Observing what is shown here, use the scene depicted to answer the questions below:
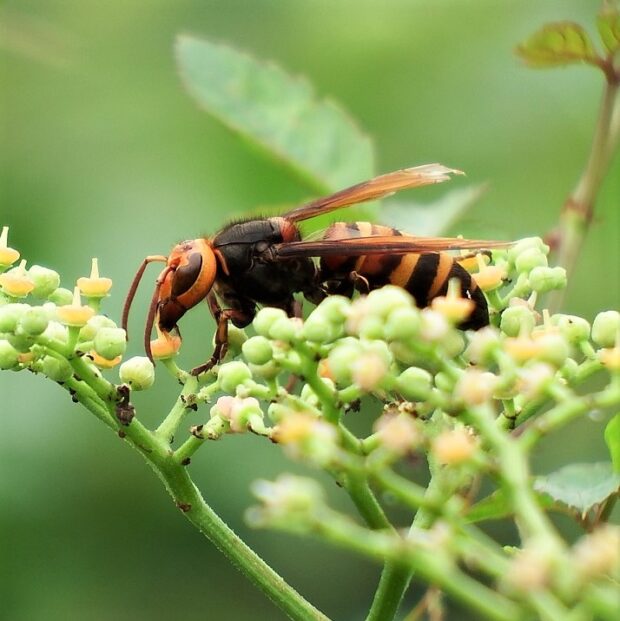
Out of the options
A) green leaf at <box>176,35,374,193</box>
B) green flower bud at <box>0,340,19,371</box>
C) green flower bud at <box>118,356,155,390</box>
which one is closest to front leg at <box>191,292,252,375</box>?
green flower bud at <box>118,356,155,390</box>

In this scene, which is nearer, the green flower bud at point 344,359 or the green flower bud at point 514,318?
the green flower bud at point 344,359

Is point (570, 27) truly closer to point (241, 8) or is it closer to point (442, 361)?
point (442, 361)

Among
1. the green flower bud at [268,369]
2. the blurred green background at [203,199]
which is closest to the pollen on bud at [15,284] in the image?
the green flower bud at [268,369]

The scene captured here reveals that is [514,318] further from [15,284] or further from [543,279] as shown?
[15,284]

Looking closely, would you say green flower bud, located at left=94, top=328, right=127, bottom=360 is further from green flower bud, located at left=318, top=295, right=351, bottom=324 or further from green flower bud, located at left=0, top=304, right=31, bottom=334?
green flower bud, located at left=318, top=295, right=351, bottom=324

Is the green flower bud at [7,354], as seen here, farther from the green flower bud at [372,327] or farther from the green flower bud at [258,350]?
the green flower bud at [372,327]

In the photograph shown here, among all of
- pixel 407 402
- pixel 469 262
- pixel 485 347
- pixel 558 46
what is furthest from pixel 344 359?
pixel 558 46
